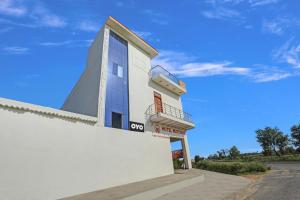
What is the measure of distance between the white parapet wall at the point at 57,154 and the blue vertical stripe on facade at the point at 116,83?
1481 mm

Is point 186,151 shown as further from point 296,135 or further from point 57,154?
point 296,135

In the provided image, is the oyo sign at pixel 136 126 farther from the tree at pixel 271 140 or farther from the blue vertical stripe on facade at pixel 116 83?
the tree at pixel 271 140

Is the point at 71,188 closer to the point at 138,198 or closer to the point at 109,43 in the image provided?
the point at 138,198

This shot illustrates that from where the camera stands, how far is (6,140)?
25.9 ft

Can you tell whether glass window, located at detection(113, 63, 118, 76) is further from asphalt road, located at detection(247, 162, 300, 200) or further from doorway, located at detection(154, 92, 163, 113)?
asphalt road, located at detection(247, 162, 300, 200)

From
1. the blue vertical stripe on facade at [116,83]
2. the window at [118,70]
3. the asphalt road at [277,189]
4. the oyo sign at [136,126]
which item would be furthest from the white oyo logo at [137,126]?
the asphalt road at [277,189]

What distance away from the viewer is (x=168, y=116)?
56.6ft

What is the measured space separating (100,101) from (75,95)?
18.1 ft

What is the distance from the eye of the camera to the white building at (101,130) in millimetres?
8242

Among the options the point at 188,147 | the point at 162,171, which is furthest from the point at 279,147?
the point at 162,171

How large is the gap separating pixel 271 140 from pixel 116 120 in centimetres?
6151

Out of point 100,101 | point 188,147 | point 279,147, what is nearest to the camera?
point 100,101

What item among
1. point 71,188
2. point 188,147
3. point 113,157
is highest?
point 188,147

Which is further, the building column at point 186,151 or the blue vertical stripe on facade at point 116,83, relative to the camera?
the building column at point 186,151
